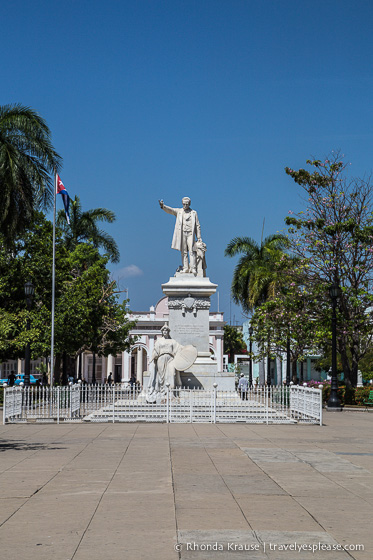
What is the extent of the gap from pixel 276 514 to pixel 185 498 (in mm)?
1330

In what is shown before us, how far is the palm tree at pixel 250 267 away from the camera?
48250mm

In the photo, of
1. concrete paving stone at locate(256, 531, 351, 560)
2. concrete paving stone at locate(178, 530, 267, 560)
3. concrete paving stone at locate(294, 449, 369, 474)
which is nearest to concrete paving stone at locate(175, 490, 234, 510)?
concrete paving stone at locate(178, 530, 267, 560)

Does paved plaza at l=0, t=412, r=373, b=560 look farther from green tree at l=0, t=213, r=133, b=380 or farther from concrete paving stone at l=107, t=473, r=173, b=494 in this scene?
green tree at l=0, t=213, r=133, b=380

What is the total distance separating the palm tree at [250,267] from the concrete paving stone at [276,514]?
128ft

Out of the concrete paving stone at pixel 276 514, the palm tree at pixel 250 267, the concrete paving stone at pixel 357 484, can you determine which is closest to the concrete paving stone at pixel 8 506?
the concrete paving stone at pixel 276 514

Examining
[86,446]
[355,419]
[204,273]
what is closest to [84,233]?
[204,273]

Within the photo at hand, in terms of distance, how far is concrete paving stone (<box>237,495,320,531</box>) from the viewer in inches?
285

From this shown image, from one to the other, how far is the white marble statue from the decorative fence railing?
15.9 inches

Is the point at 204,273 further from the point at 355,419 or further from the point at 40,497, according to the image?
the point at 40,497

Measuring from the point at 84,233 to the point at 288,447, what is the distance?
39.2 metres

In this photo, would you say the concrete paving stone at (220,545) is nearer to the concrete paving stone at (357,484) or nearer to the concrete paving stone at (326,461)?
the concrete paving stone at (357,484)

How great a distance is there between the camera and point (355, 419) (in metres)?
23.5

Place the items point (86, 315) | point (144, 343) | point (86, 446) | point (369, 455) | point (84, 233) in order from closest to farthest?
point (369, 455), point (86, 446), point (86, 315), point (84, 233), point (144, 343)

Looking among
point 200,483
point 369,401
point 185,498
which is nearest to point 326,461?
point 200,483
